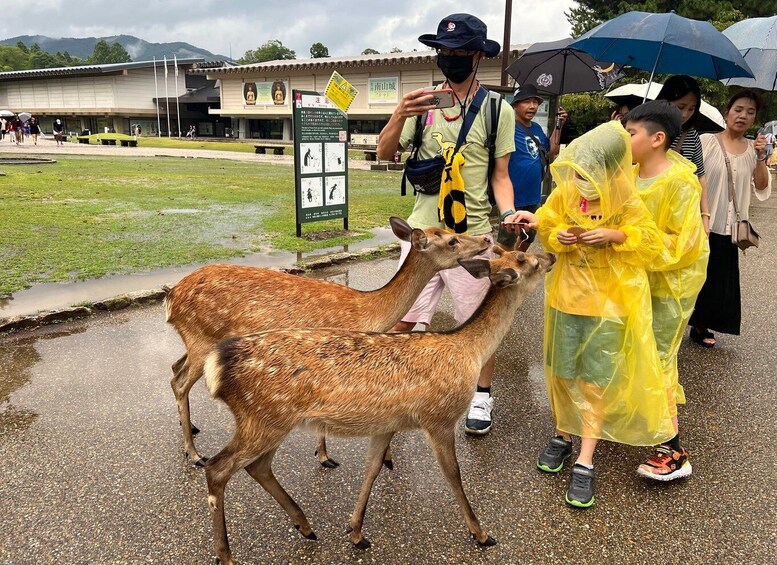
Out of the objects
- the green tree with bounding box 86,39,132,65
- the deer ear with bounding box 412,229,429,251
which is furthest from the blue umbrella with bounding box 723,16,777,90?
the green tree with bounding box 86,39,132,65

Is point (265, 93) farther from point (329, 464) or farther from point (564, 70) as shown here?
point (329, 464)

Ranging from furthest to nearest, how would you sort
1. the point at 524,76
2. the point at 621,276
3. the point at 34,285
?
the point at 524,76
the point at 34,285
the point at 621,276

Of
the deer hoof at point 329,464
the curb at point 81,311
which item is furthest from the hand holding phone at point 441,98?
the curb at point 81,311

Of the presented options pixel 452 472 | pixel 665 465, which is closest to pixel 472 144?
pixel 452 472

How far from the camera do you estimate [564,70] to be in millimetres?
8750

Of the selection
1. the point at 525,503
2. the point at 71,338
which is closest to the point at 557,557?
the point at 525,503

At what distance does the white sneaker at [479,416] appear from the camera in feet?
Answer: 11.6

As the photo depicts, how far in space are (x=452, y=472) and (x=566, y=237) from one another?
1.25 metres

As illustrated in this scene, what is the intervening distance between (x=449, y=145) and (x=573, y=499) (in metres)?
2.00

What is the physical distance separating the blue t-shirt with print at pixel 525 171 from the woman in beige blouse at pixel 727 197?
141 centimetres

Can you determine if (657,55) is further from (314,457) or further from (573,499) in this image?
(314,457)

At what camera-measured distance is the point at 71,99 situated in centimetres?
4953

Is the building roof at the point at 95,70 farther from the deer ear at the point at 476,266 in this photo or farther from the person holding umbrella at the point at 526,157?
the deer ear at the point at 476,266

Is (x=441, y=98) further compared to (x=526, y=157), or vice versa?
(x=526, y=157)
